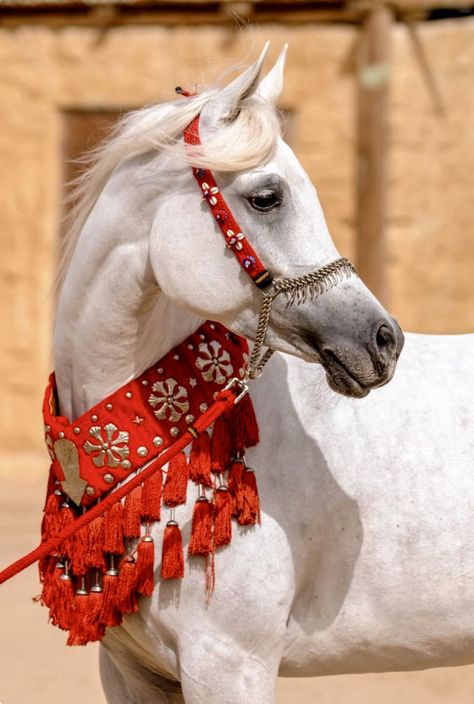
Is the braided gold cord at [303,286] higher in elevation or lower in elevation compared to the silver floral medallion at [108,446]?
higher

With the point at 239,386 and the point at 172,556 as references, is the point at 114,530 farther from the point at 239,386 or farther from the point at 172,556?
the point at 239,386

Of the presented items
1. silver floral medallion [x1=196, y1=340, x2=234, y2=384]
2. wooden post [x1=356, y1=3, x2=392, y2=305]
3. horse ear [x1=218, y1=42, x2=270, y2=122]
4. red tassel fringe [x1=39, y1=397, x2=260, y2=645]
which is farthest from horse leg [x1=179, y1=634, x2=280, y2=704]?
wooden post [x1=356, y1=3, x2=392, y2=305]

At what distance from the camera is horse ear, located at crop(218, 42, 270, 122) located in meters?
1.79

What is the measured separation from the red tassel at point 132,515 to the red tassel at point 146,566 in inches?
1.1

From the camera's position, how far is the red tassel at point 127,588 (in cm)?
191

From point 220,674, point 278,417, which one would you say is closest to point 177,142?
point 278,417

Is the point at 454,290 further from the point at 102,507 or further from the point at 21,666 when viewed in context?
the point at 102,507

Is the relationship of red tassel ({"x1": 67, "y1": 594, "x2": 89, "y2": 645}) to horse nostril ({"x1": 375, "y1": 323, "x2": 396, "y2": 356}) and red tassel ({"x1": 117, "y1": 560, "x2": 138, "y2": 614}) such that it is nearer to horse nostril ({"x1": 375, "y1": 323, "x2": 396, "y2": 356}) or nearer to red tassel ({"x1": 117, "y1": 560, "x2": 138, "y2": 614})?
red tassel ({"x1": 117, "y1": 560, "x2": 138, "y2": 614})

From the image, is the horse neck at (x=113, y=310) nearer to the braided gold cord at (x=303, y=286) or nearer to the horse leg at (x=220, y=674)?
the braided gold cord at (x=303, y=286)

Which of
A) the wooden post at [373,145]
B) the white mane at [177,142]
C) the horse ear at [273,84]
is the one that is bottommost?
the white mane at [177,142]

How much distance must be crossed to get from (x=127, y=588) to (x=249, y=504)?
282 mm

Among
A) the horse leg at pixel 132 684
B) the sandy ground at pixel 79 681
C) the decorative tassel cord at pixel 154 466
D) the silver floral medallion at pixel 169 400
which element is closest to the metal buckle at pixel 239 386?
the decorative tassel cord at pixel 154 466

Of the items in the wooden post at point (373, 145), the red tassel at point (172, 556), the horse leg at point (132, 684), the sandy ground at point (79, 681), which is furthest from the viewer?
the wooden post at point (373, 145)

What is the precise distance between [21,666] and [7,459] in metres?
3.04
